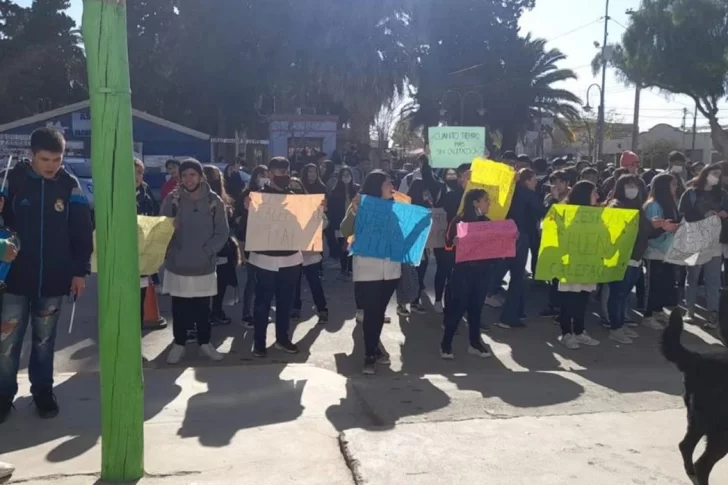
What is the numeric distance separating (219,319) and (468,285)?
9.60ft

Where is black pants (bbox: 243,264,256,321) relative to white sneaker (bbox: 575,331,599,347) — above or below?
above

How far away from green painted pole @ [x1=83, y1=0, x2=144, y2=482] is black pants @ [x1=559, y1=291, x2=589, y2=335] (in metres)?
4.83

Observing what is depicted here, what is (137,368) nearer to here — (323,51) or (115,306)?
(115,306)

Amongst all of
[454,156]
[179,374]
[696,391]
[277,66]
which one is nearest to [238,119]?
[277,66]

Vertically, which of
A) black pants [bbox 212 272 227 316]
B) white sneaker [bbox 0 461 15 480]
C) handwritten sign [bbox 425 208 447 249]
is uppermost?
handwritten sign [bbox 425 208 447 249]

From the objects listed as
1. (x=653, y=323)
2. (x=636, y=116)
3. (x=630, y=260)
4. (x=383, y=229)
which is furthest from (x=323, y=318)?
(x=636, y=116)

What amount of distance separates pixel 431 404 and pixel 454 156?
447 cm

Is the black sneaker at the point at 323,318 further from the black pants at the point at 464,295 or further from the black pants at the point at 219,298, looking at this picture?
the black pants at the point at 464,295

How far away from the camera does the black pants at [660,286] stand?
8.43 metres

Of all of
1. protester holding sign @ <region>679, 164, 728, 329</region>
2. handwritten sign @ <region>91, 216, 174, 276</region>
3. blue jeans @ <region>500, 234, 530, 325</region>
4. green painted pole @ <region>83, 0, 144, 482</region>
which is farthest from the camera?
blue jeans @ <region>500, 234, 530, 325</region>

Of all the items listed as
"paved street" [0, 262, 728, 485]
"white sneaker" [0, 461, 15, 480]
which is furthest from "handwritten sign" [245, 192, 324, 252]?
"white sneaker" [0, 461, 15, 480]

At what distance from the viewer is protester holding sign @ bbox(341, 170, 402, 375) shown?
21.1ft

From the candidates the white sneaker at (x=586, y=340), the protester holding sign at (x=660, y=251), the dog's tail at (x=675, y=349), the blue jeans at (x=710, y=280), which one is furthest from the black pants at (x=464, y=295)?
the dog's tail at (x=675, y=349)

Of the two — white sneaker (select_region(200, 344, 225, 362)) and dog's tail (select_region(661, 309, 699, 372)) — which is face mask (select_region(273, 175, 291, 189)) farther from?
dog's tail (select_region(661, 309, 699, 372))
